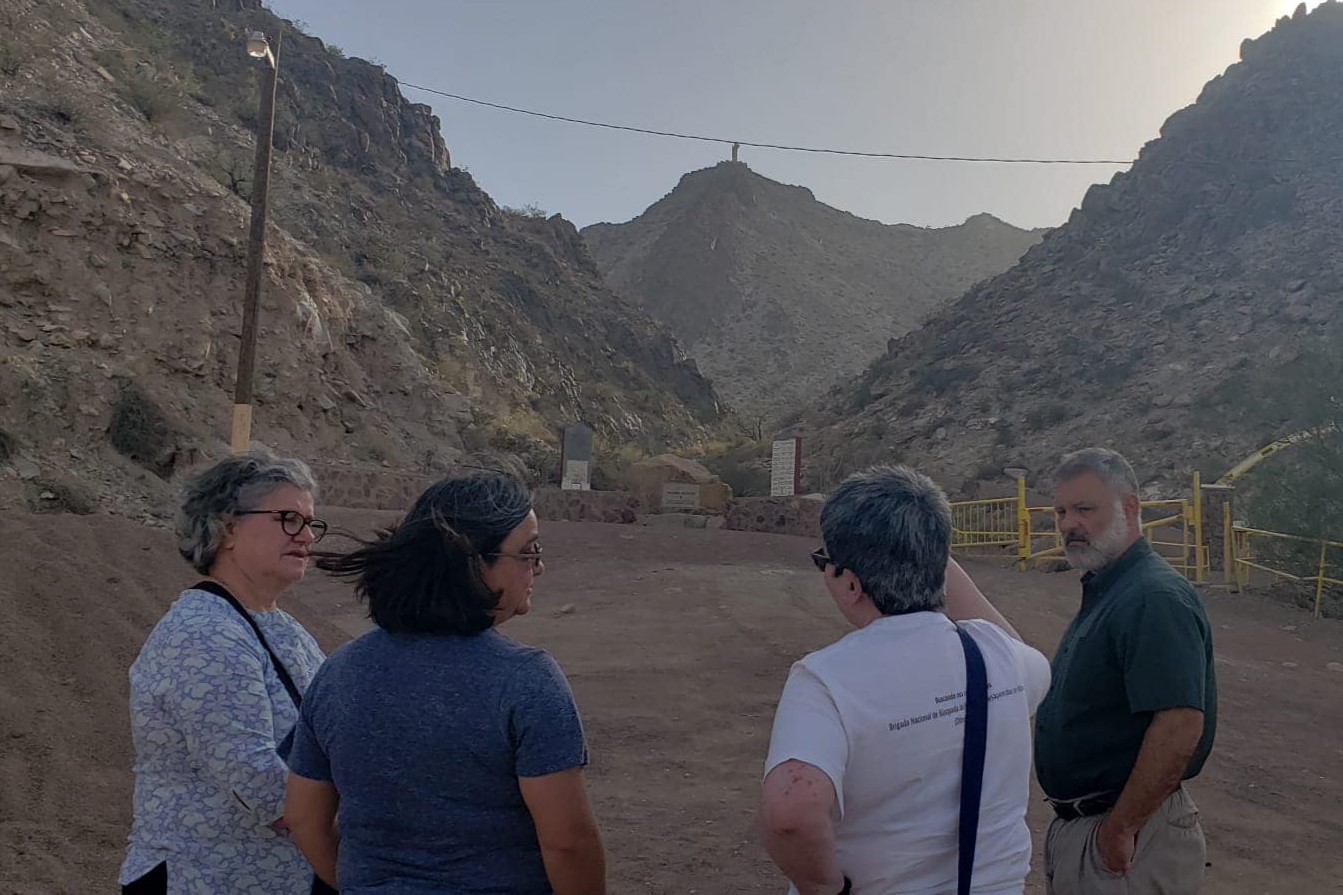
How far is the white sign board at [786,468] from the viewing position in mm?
22969

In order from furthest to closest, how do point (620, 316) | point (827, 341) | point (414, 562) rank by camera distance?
point (827, 341) < point (620, 316) < point (414, 562)

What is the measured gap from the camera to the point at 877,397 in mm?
43219

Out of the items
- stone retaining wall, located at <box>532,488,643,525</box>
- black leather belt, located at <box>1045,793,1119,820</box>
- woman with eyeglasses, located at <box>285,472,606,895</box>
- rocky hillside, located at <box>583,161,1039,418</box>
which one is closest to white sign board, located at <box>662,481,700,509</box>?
stone retaining wall, located at <box>532,488,643,525</box>

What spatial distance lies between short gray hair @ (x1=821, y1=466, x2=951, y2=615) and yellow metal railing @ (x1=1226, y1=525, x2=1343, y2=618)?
555 inches

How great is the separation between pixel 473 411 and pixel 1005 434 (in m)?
17.2

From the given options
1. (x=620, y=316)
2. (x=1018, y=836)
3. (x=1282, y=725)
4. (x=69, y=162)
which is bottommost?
(x=1282, y=725)

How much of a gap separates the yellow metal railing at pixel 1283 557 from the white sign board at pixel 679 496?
37.5ft

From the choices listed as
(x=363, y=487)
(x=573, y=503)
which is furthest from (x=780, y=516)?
(x=363, y=487)

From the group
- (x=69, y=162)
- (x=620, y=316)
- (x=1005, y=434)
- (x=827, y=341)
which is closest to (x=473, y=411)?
(x=69, y=162)

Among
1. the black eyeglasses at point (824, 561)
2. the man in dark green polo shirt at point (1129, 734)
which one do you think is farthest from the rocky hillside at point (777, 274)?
the black eyeglasses at point (824, 561)

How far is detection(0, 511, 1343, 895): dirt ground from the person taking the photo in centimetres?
561

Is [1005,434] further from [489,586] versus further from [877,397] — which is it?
[489,586]

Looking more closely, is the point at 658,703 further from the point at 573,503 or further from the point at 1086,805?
the point at 573,503

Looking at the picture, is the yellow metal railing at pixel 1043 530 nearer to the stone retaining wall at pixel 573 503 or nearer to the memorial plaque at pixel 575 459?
the stone retaining wall at pixel 573 503
